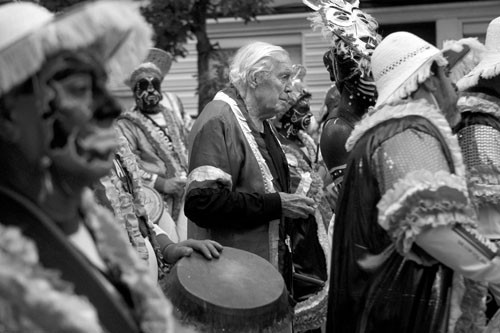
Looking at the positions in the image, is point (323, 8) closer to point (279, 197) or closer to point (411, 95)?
point (279, 197)

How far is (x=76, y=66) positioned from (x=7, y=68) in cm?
17

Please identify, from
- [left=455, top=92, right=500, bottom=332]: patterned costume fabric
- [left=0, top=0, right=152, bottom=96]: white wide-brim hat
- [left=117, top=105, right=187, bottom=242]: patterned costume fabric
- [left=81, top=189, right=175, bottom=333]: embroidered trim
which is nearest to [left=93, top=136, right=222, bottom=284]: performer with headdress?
[left=455, top=92, right=500, bottom=332]: patterned costume fabric

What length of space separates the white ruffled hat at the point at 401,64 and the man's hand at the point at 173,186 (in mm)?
5439

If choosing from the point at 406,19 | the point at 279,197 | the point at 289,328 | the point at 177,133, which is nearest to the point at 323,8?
the point at 279,197

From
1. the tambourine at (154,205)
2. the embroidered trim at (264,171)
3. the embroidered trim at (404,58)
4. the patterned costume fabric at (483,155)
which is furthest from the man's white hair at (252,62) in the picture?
the tambourine at (154,205)

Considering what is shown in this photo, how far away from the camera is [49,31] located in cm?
253

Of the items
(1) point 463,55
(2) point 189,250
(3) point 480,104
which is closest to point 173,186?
(3) point 480,104

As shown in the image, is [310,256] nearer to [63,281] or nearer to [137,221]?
[137,221]

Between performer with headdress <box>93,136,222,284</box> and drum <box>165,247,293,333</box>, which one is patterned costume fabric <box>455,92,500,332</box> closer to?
drum <box>165,247,293,333</box>

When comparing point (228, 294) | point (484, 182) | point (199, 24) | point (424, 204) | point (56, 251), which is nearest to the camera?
point (56, 251)

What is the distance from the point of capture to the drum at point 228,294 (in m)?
4.57

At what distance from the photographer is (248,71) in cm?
615

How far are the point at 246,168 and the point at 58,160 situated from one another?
3.32m

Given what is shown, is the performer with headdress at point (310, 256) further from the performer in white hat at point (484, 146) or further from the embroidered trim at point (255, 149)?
the performer in white hat at point (484, 146)
